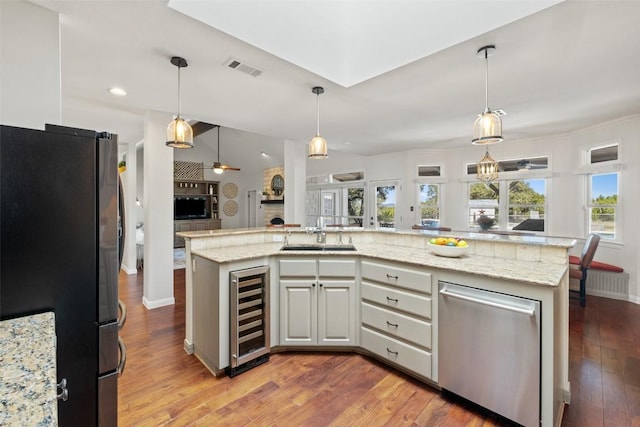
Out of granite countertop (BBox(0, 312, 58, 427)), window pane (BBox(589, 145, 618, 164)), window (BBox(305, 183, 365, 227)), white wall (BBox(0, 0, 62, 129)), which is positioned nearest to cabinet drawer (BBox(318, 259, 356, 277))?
granite countertop (BBox(0, 312, 58, 427))

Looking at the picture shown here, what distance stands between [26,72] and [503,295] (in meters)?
3.17

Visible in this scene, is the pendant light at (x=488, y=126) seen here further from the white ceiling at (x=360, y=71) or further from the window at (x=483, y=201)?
the window at (x=483, y=201)

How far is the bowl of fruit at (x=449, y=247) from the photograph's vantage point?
A: 240 cm

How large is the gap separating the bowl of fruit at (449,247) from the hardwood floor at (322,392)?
1.04 m

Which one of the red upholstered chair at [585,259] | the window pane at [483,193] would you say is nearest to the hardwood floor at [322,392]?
the red upholstered chair at [585,259]

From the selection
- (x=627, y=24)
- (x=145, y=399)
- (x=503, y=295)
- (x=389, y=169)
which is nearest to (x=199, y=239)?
(x=145, y=399)

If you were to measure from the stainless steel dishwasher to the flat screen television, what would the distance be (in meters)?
9.18

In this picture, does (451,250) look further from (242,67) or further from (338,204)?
(338,204)

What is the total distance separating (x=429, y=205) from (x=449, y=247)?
173 inches

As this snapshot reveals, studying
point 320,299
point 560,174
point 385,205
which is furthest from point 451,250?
point 385,205

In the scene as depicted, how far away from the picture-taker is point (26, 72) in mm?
1710

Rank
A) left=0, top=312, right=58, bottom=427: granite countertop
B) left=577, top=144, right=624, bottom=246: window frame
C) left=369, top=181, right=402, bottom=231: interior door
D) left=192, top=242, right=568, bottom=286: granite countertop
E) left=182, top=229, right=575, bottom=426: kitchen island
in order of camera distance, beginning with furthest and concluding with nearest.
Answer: left=369, top=181, right=402, bottom=231: interior door, left=577, top=144, right=624, bottom=246: window frame, left=182, top=229, right=575, bottom=426: kitchen island, left=192, top=242, right=568, bottom=286: granite countertop, left=0, top=312, right=58, bottom=427: granite countertop

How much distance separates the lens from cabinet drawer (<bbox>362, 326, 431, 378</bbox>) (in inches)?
84.7

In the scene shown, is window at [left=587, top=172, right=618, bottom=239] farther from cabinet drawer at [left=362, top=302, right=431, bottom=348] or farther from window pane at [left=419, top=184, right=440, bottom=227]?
cabinet drawer at [left=362, top=302, right=431, bottom=348]
